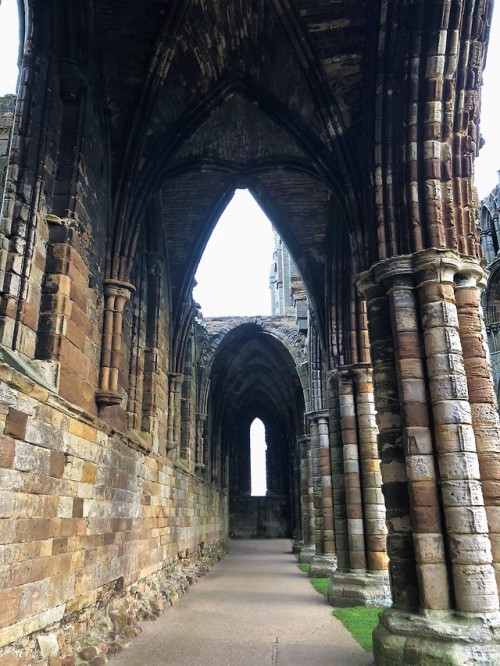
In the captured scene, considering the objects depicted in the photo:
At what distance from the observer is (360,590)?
804 centimetres

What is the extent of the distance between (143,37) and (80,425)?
531 centimetres

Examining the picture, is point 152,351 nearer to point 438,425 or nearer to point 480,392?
point 438,425

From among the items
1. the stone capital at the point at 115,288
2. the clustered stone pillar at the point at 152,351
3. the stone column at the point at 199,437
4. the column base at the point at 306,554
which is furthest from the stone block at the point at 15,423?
the column base at the point at 306,554

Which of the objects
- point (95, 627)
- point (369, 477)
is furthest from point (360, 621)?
point (95, 627)

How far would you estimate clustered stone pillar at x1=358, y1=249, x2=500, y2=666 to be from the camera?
14.3ft

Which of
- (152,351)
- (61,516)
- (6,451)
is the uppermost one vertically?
(152,351)

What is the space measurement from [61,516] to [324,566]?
338 inches

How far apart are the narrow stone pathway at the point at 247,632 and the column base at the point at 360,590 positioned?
268mm

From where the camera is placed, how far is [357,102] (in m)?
7.59

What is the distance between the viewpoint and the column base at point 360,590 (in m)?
7.93

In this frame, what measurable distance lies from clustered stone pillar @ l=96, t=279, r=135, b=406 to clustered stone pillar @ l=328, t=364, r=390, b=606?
13.6 ft

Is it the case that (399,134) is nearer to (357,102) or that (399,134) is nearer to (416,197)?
(416,197)

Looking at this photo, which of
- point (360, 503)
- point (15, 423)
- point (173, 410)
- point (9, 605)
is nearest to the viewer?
point (9, 605)

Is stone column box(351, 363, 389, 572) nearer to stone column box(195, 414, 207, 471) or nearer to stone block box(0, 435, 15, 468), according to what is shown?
stone block box(0, 435, 15, 468)
